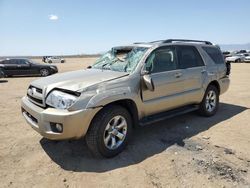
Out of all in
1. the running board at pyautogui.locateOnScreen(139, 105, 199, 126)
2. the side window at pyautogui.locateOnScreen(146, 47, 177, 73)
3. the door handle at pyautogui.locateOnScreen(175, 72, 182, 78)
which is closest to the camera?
the running board at pyautogui.locateOnScreen(139, 105, 199, 126)

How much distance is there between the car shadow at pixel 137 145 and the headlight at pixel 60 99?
36.6 inches

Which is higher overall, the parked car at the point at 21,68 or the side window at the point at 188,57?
the side window at the point at 188,57

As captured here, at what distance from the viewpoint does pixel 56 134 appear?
3.63 m

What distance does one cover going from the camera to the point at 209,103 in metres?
6.37

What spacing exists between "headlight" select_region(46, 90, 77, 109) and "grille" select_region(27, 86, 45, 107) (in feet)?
0.69

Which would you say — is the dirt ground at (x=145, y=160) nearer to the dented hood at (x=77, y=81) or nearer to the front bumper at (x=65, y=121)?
the front bumper at (x=65, y=121)

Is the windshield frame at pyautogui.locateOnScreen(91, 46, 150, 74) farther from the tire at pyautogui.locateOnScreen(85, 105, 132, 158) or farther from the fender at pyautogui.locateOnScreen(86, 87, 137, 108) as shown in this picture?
the tire at pyautogui.locateOnScreen(85, 105, 132, 158)

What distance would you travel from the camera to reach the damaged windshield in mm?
4656

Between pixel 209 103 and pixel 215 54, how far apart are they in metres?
1.31

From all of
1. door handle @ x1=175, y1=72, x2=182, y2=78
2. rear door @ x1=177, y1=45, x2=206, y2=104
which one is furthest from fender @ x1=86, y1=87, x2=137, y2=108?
rear door @ x1=177, y1=45, x2=206, y2=104

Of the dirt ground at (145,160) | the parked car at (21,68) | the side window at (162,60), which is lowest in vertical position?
the dirt ground at (145,160)

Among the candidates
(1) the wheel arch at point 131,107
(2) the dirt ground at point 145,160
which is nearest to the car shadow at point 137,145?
(2) the dirt ground at point 145,160

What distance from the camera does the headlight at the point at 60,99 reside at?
11.9 ft

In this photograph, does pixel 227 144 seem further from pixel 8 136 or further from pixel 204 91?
pixel 8 136
